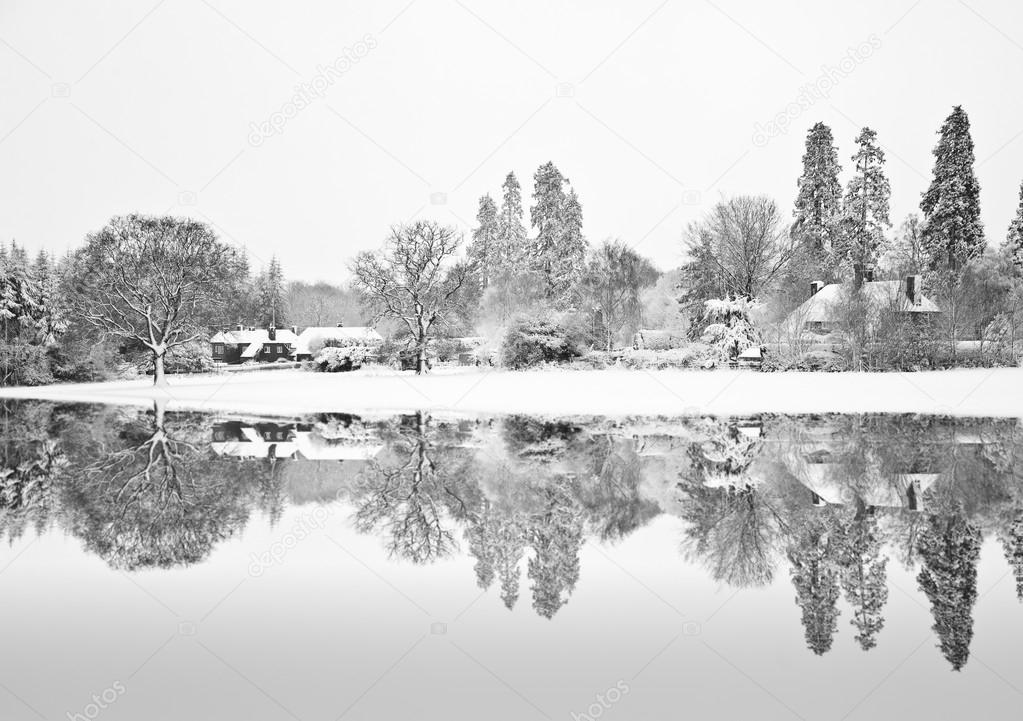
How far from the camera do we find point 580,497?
9750 mm

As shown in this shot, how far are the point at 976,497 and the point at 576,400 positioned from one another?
17.4 m

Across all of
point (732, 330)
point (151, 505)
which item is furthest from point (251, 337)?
point (151, 505)

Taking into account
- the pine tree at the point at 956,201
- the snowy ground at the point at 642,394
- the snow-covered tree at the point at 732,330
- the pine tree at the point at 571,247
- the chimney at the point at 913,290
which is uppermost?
the pine tree at the point at 956,201

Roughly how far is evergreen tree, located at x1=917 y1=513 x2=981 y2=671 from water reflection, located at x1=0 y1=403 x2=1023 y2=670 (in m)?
0.02

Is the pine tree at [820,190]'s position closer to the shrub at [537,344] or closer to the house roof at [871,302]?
the house roof at [871,302]

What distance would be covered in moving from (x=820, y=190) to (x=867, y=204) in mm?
4126

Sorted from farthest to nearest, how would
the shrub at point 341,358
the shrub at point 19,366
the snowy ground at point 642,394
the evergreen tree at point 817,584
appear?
the shrub at point 341,358 < the shrub at point 19,366 < the snowy ground at point 642,394 < the evergreen tree at point 817,584

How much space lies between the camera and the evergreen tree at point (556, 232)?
194 feet

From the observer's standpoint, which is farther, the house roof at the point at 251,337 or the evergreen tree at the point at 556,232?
the house roof at the point at 251,337

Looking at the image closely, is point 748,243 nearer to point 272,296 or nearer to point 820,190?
point 820,190

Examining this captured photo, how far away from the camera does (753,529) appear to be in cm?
781

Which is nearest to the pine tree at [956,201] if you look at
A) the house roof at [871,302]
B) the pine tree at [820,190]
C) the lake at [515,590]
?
the pine tree at [820,190]

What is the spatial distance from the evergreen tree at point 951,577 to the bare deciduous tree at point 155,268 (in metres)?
41.9

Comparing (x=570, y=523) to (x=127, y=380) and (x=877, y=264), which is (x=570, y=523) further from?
(x=877, y=264)
